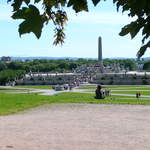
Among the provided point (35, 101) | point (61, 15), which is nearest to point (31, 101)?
point (35, 101)

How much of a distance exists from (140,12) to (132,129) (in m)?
16.5

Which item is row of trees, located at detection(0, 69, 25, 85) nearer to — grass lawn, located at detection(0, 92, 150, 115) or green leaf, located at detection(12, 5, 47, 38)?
grass lawn, located at detection(0, 92, 150, 115)

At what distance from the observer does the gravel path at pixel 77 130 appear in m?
15.5

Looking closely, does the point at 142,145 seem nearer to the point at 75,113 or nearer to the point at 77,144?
the point at 77,144

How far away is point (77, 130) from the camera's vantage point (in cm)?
1905

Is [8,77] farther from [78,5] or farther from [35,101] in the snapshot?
[78,5]

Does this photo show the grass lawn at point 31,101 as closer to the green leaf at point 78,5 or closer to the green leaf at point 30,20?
the green leaf at point 78,5

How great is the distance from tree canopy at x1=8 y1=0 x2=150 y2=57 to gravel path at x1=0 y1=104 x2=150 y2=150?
38.6 ft

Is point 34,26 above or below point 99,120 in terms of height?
above

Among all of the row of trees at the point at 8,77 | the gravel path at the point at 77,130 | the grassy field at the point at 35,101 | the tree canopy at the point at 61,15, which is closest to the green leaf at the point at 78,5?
the tree canopy at the point at 61,15

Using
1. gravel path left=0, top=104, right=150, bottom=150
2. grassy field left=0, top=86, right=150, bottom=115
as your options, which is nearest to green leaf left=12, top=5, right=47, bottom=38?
gravel path left=0, top=104, right=150, bottom=150

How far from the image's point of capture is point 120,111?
27.3 m

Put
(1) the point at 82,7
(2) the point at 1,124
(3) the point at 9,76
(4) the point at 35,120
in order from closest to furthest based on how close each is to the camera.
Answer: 1. (1) the point at 82,7
2. (2) the point at 1,124
3. (4) the point at 35,120
4. (3) the point at 9,76

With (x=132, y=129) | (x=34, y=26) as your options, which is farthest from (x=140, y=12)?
(x=132, y=129)
